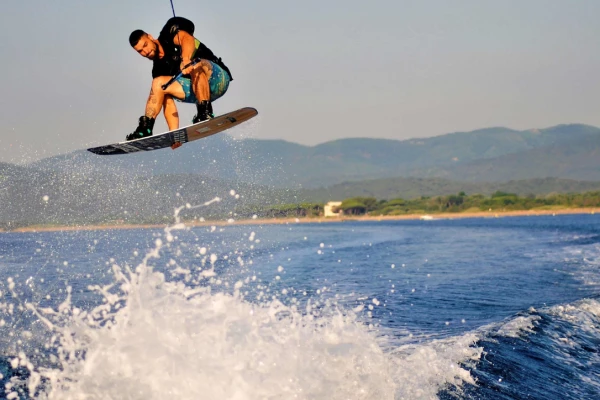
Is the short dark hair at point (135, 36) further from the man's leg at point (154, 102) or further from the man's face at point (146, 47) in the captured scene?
the man's leg at point (154, 102)

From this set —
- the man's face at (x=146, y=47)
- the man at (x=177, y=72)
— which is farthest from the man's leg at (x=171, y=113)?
the man's face at (x=146, y=47)

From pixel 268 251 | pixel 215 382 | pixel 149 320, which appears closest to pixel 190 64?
pixel 149 320

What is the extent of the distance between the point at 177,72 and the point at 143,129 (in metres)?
0.84

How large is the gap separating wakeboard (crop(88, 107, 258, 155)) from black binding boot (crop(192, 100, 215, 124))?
0.28 ft

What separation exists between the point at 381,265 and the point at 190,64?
16739mm

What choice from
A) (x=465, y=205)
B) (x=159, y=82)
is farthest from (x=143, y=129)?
(x=465, y=205)

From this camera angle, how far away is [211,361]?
6211 mm

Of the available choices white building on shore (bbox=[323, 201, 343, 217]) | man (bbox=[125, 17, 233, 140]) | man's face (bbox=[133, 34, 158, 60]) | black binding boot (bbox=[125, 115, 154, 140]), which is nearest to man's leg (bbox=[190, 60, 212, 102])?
man (bbox=[125, 17, 233, 140])

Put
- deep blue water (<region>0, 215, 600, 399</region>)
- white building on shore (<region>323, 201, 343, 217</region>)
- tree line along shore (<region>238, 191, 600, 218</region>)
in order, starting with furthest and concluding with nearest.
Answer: white building on shore (<region>323, 201, 343, 217</region>) < tree line along shore (<region>238, 191, 600, 218</region>) < deep blue water (<region>0, 215, 600, 399</region>)

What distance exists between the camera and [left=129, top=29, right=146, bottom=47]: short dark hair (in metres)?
8.16

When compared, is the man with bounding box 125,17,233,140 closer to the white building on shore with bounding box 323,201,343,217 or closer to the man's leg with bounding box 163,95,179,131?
the man's leg with bounding box 163,95,179,131

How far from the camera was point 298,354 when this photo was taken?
23.1 ft

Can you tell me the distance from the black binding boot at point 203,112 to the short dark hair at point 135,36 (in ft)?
3.58

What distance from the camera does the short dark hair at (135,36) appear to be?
8.16 m
